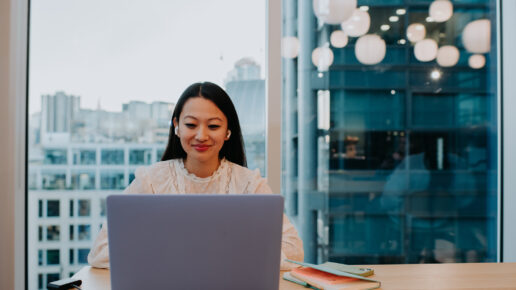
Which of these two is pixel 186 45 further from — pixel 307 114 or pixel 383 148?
pixel 383 148

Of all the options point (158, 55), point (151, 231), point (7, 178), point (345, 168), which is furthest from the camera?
point (345, 168)

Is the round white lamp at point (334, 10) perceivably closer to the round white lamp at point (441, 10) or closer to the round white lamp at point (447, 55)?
the round white lamp at point (441, 10)

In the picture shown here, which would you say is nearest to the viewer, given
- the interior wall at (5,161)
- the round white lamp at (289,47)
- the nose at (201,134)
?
the nose at (201,134)

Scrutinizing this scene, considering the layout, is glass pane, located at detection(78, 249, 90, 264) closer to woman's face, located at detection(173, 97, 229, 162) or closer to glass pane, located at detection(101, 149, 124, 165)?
glass pane, located at detection(101, 149, 124, 165)

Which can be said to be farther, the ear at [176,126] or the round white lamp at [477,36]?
the round white lamp at [477,36]

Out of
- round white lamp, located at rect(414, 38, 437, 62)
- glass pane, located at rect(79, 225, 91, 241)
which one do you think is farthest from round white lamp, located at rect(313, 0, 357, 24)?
glass pane, located at rect(79, 225, 91, 241)

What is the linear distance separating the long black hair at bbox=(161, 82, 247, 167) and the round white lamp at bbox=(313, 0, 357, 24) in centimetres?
118

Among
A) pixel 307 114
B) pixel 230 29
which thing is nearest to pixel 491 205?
pixel 307 114

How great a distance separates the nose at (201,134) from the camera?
1858 mm

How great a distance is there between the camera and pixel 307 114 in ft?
9.30

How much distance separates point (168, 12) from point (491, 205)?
8.40 ft

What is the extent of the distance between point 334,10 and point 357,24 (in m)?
0.18

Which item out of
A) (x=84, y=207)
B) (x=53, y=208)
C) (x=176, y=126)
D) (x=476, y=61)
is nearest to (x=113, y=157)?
(x=84, y=207)

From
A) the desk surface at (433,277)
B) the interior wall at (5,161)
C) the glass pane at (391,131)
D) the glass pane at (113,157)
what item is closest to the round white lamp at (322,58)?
the glass pane at (391,131)
